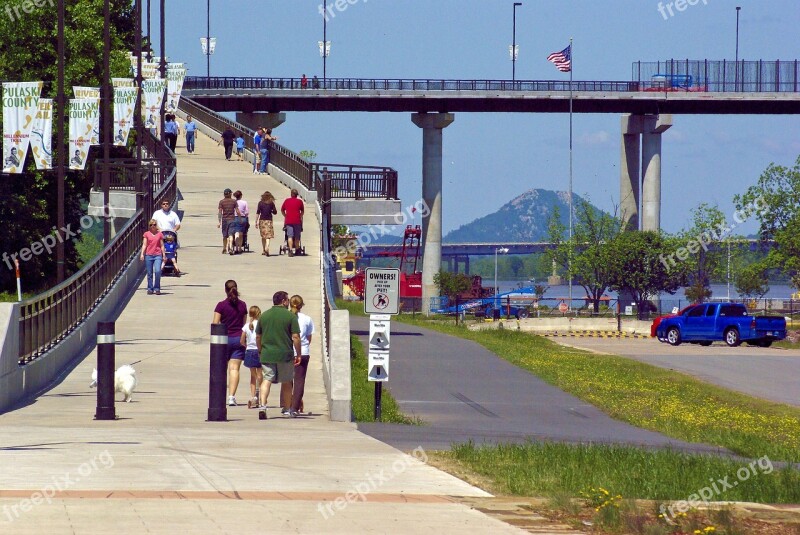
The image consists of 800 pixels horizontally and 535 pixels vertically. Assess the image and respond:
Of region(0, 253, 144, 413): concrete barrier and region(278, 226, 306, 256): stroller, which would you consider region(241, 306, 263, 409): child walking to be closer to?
region(0, 253, 144, 413): concrete barrier

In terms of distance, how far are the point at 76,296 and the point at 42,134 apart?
1315cm

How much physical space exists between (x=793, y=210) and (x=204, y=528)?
95.5 metres

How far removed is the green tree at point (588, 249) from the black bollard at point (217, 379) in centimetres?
8303

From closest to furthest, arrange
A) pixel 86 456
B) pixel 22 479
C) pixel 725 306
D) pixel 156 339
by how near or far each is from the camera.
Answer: pixel 22 479 < pixel 86 456 < pixel 156 339 < pixel 725 306

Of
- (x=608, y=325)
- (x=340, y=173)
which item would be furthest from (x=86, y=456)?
(x=608, y=325)

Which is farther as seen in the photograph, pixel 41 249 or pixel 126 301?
pixel 41 249

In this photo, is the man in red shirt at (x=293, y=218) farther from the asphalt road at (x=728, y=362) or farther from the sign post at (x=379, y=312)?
the sign post at (x=379, y=312)

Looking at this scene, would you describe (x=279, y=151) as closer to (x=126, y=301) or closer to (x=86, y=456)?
(x=126, y=301)

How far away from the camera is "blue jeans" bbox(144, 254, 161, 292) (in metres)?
28.7

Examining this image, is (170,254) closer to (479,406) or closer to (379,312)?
(479,406)

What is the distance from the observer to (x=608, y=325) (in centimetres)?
8112

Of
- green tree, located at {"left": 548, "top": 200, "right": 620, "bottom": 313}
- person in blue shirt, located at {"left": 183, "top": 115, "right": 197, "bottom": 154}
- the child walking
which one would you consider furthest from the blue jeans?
green tree, located at {"left": 548, "top": 200, "right": 620, "bottom": 313}

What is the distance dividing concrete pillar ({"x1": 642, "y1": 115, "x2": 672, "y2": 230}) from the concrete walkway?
8268cm

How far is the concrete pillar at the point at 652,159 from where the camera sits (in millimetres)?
102500
